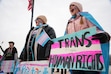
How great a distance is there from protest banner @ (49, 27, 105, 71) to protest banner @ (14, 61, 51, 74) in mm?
202

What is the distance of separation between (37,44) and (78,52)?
1.42 metres

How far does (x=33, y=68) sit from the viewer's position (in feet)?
13.1

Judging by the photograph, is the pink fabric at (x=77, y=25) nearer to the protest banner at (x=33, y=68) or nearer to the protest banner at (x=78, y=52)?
the protest banner at (x=78, y=52)

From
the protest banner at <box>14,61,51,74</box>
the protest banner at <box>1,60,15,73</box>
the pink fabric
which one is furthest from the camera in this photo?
the protest banner at <box>1,60,15,73</box>

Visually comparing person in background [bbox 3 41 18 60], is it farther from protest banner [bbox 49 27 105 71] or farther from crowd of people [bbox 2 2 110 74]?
protest banner [bbox 49 27 105 71]

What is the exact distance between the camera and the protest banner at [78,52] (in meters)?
2.50

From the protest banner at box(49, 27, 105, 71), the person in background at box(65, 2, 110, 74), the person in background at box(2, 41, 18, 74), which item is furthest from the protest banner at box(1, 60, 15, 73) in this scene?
the person in background at box(65, 2, 110, 74)

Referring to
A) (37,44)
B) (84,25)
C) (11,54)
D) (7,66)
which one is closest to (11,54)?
(11,54)

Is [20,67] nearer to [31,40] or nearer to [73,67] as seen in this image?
[31,40]

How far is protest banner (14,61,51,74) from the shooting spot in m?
3.58

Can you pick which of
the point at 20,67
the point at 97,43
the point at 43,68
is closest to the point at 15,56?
the point at 20,67

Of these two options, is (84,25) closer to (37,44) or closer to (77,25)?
(77,25)

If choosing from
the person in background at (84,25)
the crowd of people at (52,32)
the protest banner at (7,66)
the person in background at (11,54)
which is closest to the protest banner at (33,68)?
the crowd of people at (52,32)

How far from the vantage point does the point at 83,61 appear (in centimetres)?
266
